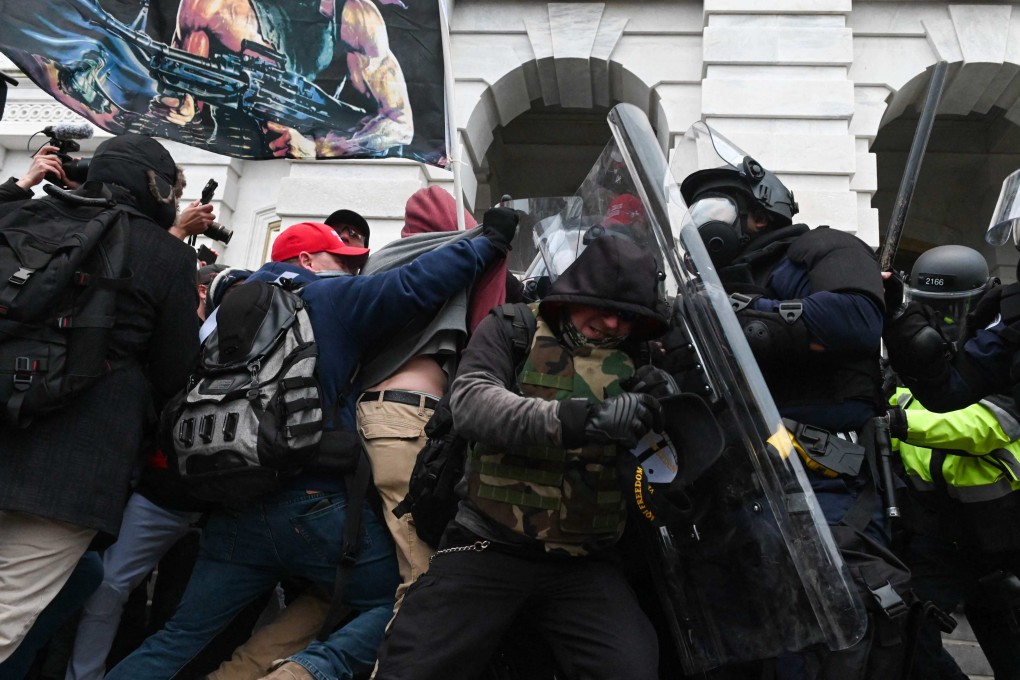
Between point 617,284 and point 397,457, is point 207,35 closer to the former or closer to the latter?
point 397,457

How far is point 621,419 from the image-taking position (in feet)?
7.01

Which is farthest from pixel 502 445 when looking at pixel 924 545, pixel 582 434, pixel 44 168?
pixel 924 545

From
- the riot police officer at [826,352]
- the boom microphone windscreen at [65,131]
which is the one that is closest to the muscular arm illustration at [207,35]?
the boom microphone windscreen at [65,131]

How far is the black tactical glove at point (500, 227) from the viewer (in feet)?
9.82

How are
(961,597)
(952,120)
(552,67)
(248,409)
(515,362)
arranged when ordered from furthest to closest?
1. (952,120)
2. (552,67)
3. (961,597)
4. (248,409)
5. (515,362)

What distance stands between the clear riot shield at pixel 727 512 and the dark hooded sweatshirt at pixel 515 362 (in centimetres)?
12

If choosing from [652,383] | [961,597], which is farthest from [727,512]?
[961,597]

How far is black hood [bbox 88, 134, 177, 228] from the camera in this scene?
301 centimetres

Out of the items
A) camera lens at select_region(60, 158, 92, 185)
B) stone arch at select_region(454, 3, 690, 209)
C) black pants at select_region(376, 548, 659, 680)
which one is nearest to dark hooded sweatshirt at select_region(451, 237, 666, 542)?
black pants at select_region(376, 548, 659, 680)

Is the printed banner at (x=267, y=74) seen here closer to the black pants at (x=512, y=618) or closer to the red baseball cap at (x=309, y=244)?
the red baseball cap at (x=309, y=244)

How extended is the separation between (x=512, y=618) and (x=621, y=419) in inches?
27.2

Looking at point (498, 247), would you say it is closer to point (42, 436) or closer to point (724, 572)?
point (724, 572)

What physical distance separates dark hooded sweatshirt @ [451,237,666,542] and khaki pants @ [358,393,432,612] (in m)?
0.29

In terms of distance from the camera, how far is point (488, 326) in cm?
259
